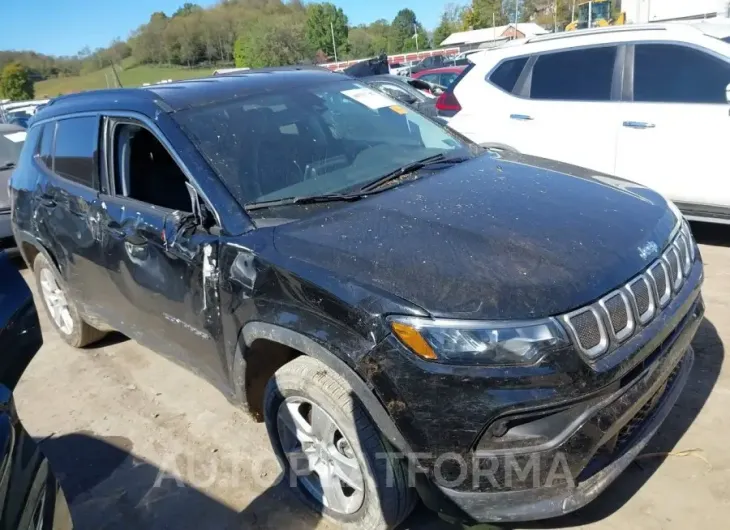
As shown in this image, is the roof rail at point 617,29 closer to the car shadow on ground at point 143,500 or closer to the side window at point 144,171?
the side window at point 144,171

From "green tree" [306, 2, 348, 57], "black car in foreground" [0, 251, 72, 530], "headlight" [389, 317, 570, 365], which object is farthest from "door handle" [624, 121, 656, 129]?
"green tree" [306, 2, 348, 57]

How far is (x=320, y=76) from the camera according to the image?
3721mm

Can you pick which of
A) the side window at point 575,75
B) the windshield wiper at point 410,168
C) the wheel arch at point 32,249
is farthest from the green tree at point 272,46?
the windshield wiper at point 410,168

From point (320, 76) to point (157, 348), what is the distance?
189 cm

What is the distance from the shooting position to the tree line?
3327 inches

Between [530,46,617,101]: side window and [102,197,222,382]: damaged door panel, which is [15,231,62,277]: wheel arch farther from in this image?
[530,46,617,101]: side window

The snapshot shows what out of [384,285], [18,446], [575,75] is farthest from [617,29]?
[18,446]

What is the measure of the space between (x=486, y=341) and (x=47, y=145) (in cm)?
351

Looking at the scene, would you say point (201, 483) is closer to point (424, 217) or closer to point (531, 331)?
point (424, 217)

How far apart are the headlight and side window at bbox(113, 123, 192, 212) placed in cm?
167

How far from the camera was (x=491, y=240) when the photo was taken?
7.59 ft

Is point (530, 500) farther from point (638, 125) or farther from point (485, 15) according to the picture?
point (485, 15)

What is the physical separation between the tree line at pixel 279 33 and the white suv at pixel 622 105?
216 ft

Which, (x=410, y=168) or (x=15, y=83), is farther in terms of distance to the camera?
(x=15, y=83)
